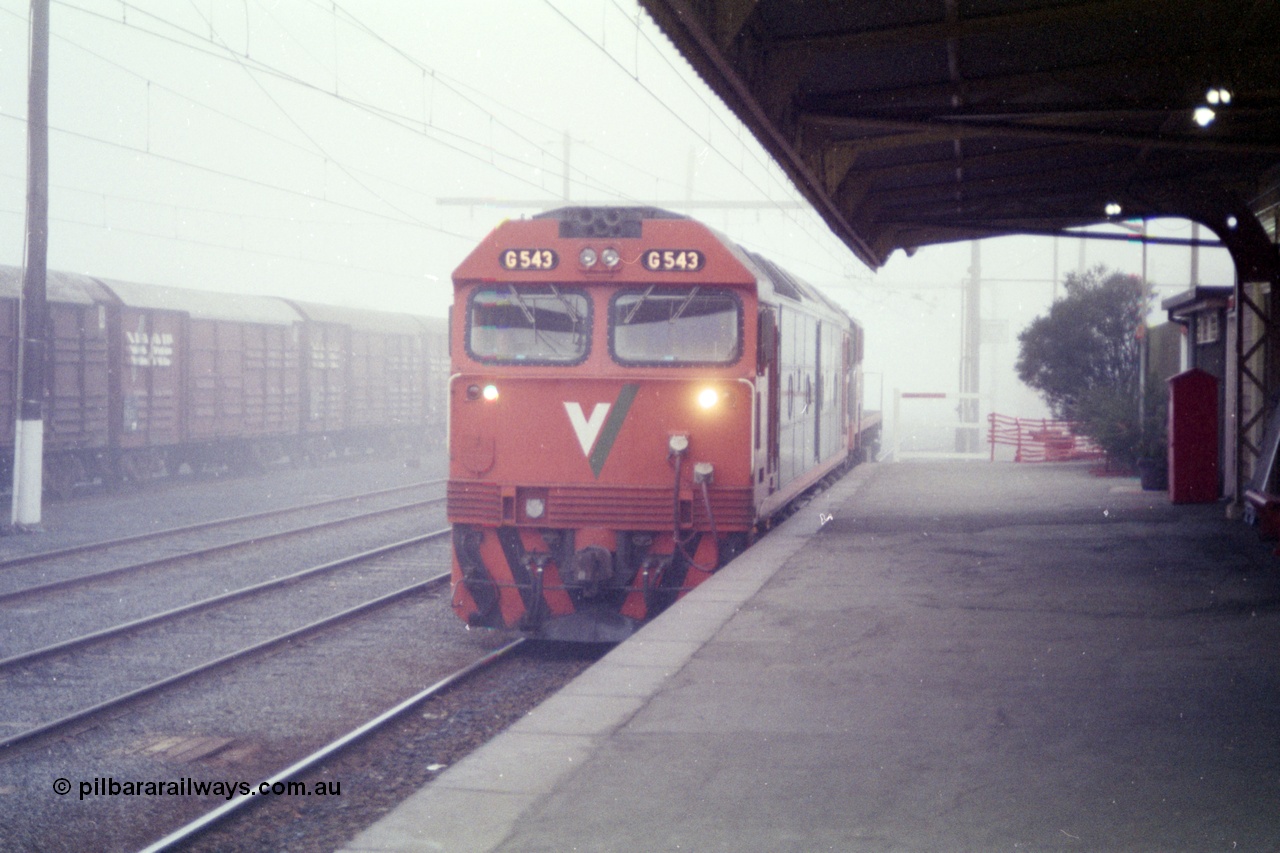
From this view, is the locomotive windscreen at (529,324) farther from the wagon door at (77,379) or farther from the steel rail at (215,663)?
the wagon door at (77,379)

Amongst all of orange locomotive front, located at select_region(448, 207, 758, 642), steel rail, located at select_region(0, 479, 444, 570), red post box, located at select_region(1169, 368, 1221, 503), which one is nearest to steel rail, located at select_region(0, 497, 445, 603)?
steel rail, located at select_region(0, 479, 444, 570)

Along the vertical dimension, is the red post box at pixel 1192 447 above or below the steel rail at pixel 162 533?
above

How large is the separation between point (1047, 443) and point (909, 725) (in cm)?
2366

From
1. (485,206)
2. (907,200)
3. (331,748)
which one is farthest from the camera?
(485,206)

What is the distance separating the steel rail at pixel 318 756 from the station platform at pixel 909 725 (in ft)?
4.32

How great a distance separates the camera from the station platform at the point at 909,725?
4.13 metres

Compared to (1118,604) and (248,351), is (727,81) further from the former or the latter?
(248,351)

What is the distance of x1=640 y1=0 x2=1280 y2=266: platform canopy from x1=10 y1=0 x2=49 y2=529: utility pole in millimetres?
10660

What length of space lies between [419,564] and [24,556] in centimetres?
419

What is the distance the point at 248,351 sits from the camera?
81.4 feet

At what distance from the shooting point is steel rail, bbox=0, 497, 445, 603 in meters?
11.4

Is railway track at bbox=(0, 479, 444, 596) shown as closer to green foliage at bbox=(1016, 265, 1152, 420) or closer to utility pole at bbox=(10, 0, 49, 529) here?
utility pole at bbox=(10, 0, 49, 529)

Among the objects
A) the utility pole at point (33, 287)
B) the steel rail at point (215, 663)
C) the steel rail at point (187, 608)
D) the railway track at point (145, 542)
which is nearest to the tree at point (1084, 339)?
the railway track at point (145, 542)

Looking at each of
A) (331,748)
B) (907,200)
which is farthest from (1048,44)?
(331,748)
